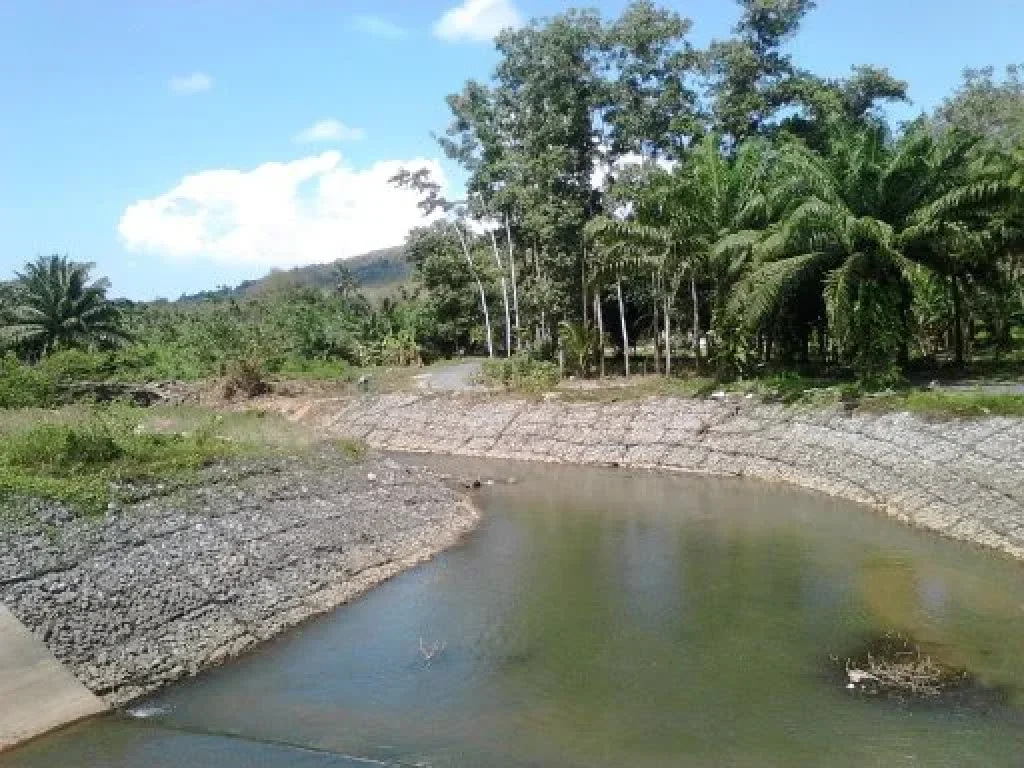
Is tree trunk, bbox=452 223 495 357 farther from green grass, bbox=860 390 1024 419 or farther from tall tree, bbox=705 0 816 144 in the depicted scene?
green grass, bbox=860 390 1024 419

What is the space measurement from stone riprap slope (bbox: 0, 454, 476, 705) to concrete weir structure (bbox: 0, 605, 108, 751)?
20 centimetres

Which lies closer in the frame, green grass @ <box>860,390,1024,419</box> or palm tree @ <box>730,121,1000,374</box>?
green grass @ <box>860,390,1024,419</box>

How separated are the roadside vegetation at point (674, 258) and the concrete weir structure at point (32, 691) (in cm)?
806

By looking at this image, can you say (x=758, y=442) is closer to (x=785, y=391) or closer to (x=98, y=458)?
(x=785, y=391)

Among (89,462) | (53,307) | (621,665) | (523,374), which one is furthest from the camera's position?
(53,307)

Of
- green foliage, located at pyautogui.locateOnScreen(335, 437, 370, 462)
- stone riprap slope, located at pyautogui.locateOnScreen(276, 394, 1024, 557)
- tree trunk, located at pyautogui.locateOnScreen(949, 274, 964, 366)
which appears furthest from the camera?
tree trunk, located at pyautogui.locateOnScreen(949, 274, 964, 366)

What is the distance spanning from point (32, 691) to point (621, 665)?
24.8ft

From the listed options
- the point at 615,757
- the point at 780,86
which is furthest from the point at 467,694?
the point at 780,86

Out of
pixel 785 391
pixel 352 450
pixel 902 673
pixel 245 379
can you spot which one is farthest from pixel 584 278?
pixel 902 673

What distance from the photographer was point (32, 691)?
11.9m

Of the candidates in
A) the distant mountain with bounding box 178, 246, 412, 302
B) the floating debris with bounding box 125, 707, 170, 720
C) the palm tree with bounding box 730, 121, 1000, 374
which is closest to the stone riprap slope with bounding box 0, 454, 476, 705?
the floating debris with bounding box 125, 707, 170, 720

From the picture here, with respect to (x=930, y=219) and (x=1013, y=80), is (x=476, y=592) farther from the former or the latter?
(x=1013, y=80)

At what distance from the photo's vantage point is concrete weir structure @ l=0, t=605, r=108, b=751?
1150cm

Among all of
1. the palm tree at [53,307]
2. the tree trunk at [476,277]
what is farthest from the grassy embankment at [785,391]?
the palm tree at [53,307]
